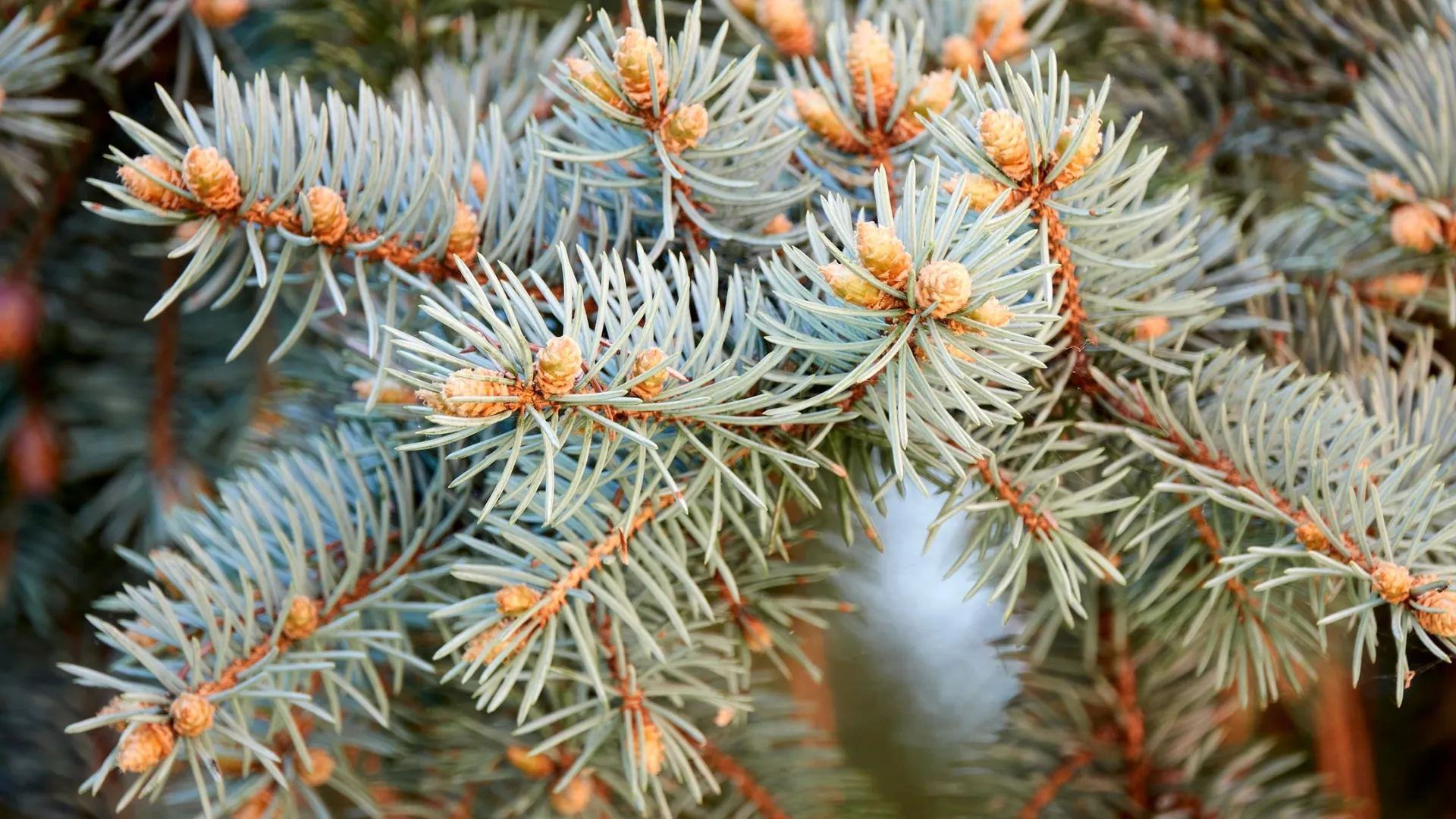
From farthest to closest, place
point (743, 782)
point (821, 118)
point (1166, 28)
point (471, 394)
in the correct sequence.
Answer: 1. point (1166, 28)
2. point (743, 782)
3. point (821, 118)
4. point (471, 394)

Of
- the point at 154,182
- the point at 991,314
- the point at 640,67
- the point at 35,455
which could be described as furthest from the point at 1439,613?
the point at 35,455

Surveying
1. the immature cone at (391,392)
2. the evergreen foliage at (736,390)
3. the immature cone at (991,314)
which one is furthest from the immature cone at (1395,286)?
the immature cone at (391,392)

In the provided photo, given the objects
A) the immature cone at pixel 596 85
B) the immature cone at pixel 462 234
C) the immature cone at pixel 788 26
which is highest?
the immature cone at pixel 788 26

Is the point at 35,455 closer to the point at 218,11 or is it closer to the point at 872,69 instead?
the point at 218,11

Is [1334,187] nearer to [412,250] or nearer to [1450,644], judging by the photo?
[1450,644]

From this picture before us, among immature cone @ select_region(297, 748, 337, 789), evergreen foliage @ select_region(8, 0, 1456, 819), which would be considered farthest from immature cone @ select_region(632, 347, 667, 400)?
immature cone @ select_region(297, 748, 337, 789)

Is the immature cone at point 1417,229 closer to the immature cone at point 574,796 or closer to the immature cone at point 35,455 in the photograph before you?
the immature cone at point 574,796

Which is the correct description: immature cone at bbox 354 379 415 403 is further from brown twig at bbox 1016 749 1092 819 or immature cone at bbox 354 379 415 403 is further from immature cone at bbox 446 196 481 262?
brown twig at bbox 1016 749 1092 819
